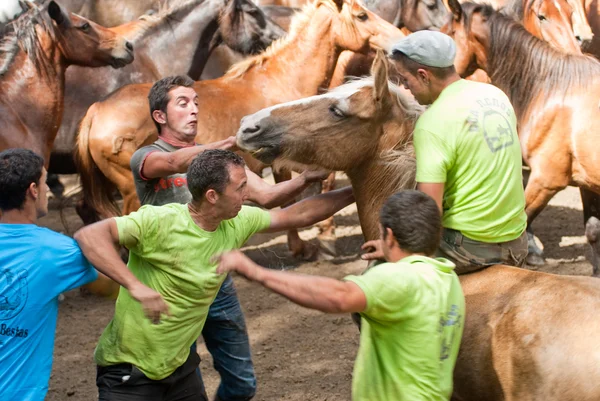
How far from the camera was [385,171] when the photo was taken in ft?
12.6

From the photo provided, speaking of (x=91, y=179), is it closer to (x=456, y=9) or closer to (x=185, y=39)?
(x=185, y=39)

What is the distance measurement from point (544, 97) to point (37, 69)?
4.32 metres

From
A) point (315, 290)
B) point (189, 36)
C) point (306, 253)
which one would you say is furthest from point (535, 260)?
point (315, 290)

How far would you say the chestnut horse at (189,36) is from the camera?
29.9 feet

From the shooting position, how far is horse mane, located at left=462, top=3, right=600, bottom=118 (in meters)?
7.15

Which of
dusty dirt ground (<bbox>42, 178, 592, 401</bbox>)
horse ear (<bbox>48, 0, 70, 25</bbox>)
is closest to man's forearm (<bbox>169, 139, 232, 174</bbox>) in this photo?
dusty dirt ground (<bbox>42, 178, 592, 401</bbox>)

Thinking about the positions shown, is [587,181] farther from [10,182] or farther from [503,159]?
[10,182]

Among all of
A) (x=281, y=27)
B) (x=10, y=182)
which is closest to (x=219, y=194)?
(x=10, y=182)

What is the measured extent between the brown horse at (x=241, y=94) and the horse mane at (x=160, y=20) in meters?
1.63

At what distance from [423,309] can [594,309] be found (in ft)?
2.50

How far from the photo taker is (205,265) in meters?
3.60

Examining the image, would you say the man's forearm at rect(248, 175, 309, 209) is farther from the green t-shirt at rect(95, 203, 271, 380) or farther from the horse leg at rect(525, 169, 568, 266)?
the horse leg at rect(525, 169, 568, 266)

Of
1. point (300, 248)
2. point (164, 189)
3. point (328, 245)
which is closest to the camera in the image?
point (164, 189)

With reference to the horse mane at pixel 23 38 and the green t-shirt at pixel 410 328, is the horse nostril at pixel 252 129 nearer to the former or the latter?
the green t-shirt at pixel 410 328
